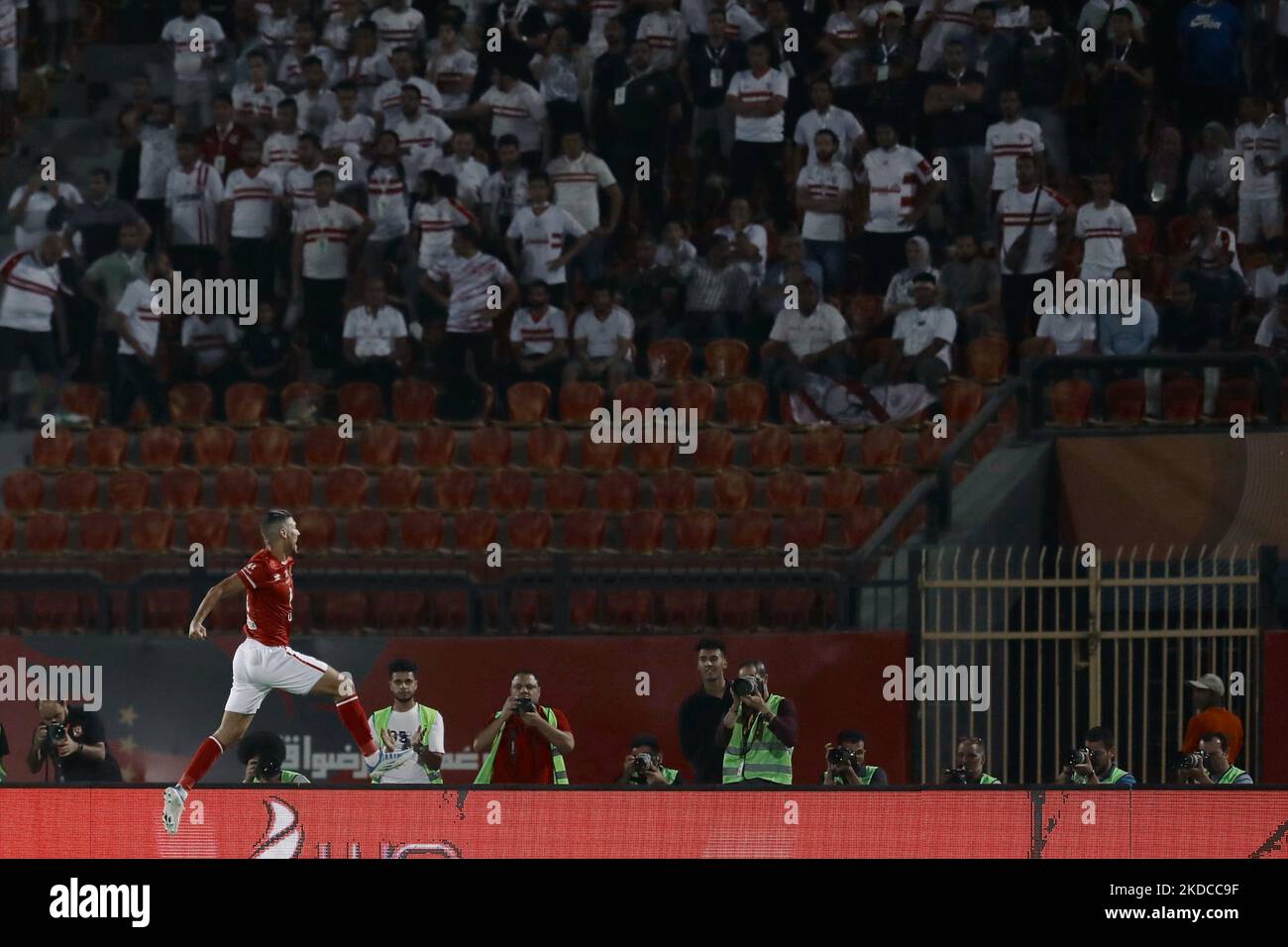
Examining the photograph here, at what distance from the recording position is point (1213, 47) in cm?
2014

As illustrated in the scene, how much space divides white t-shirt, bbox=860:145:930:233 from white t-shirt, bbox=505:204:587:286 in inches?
89.4

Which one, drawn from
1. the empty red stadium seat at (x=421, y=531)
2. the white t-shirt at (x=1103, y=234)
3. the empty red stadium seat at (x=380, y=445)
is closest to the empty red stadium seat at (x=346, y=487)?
the empty red stadium seat at (x=380, y=445)

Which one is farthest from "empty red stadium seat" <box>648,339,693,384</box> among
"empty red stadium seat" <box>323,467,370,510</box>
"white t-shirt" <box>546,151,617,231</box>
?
"empty red stadium seat" <box>323,467,370,510</box>

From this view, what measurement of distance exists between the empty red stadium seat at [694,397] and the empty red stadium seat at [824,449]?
0.79 meters

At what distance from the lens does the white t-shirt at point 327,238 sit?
1948 cm

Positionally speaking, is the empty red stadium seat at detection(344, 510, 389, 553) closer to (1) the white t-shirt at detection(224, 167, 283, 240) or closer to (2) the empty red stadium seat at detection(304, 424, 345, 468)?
(2) the empty red stadium seat at detection(304, 424, 345, 468)

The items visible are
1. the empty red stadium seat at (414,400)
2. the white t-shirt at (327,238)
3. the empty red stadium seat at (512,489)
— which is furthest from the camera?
the white t-shirt at (327,238)

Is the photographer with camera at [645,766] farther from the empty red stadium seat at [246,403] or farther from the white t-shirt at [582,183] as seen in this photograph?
the white t-shirt at [582,183]

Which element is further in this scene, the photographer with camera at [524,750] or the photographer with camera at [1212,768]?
the photographer with camera at [524,750]

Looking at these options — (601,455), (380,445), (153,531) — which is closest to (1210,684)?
(601,455)

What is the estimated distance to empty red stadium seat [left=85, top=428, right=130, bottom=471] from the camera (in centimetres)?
1877

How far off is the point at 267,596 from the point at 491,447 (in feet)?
18.1

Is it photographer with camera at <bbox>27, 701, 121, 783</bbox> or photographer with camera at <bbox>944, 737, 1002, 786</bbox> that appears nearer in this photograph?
photographer with camera at <bbox>944, 737, 1002, 786</bbox>
